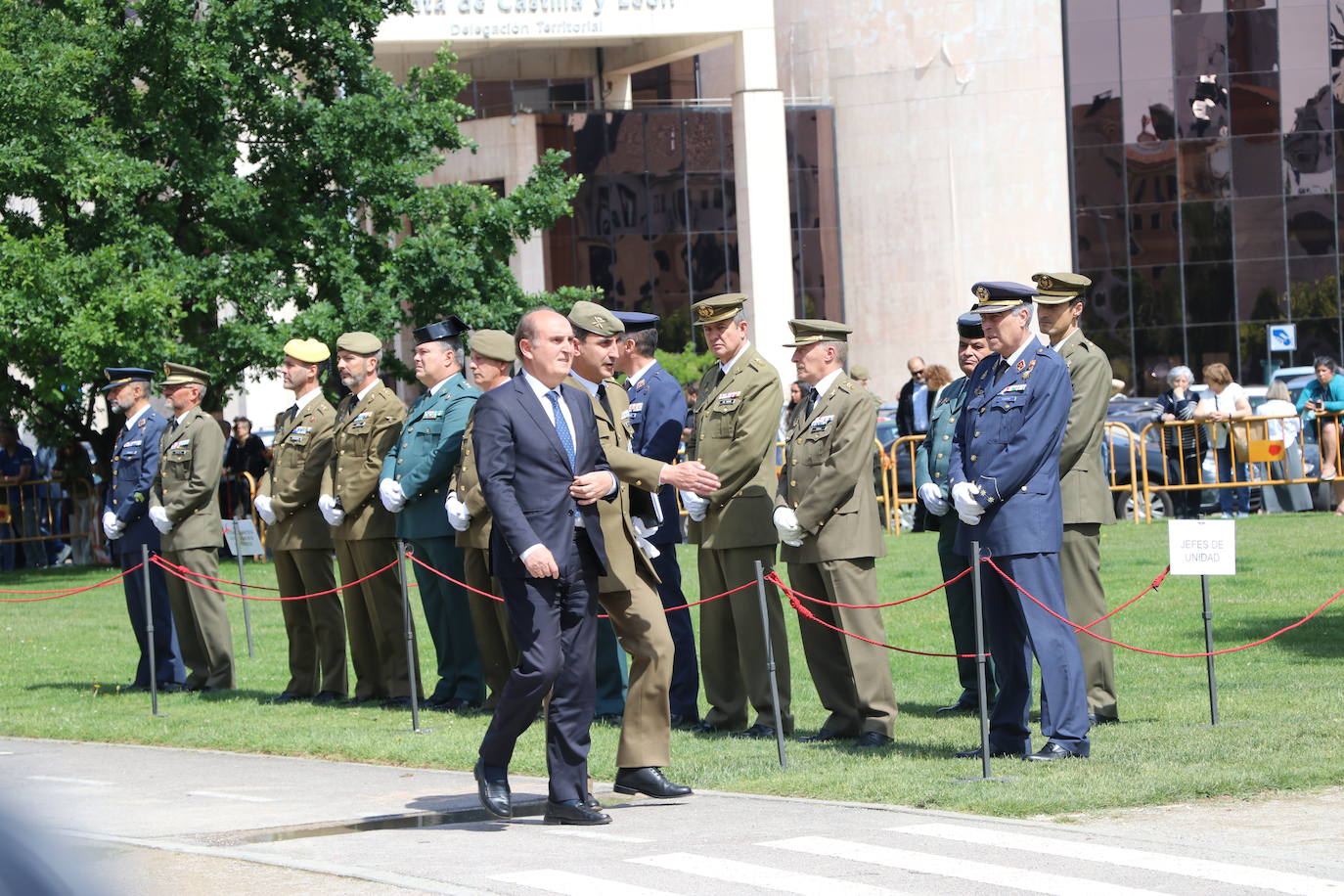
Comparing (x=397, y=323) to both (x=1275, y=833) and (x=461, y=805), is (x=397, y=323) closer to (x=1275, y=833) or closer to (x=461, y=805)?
(x=461, y=805)

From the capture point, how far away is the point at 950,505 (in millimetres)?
10922

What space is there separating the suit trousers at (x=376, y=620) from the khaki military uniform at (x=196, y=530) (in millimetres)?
1262

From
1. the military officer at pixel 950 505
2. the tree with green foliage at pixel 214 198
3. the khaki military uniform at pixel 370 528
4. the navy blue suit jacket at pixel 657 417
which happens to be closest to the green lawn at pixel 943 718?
the military officer at pixel 950 505

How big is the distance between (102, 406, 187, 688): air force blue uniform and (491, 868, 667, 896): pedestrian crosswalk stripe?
23.8ft

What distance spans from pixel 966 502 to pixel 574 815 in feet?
8.07

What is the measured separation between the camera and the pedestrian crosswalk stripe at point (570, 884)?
6688 mm

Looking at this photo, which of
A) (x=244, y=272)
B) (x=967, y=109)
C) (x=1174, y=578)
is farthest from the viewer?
(x=967, y=109)

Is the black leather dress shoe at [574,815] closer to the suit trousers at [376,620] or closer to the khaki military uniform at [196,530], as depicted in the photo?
the suit trousers at [376,620]

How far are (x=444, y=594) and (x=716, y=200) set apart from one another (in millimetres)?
38357

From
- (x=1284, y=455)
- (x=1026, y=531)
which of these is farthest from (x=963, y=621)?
(x=1284, y=455)

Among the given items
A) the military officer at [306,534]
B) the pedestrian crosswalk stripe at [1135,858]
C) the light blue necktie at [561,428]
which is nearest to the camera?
the pedestrian crosswalk stripe at [1135,858]

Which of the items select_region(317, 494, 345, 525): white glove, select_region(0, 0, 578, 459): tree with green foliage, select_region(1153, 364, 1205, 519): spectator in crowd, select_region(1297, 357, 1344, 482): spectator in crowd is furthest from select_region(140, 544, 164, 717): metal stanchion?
select_region(1297, 357, 1344, 482): spectator in crowd

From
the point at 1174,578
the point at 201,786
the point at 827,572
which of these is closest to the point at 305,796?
the point at 201,786

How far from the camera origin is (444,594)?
12070mm
